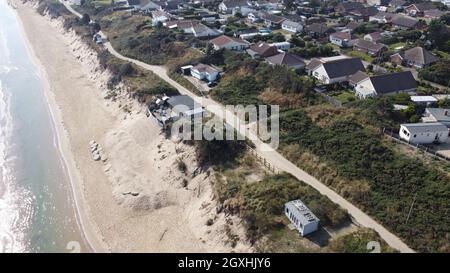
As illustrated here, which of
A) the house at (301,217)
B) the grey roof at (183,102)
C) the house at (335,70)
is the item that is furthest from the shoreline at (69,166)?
the house at (335,70)

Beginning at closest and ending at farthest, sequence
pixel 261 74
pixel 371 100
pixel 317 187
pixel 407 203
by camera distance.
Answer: pixel 407 203 < pixel 317 187 < pixel 371 100 < pixel 261 74

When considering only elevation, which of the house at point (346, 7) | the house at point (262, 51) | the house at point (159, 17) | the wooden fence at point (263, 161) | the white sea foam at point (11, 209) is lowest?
the white sea foam at point (11, 209)

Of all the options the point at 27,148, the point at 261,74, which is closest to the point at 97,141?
the point at 27,148

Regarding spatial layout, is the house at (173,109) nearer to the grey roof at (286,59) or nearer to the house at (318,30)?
the grey roof at (286,59)
